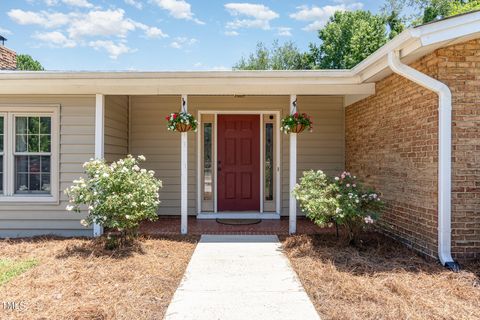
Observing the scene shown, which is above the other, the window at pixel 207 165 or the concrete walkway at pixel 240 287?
the window at pixel 207 165

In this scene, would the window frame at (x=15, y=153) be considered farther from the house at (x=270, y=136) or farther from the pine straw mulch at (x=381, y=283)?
the pine straw mulch at (x=381, y=283)

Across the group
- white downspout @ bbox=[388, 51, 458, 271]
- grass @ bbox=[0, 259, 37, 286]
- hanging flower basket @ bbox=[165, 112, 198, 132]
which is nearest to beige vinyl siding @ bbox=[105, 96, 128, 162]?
hanging flower basket @ bbox=[165, 112, 198, 132]

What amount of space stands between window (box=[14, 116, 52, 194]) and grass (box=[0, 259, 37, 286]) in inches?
62.7

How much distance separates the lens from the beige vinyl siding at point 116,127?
19.1 feet

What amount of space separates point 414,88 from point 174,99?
4.23 meters

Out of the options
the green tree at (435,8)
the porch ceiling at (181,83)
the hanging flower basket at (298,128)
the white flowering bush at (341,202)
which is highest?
the green tree at (435,8)

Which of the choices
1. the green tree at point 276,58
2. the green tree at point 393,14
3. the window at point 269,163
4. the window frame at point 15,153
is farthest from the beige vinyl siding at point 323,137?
the green tree at point 276,58

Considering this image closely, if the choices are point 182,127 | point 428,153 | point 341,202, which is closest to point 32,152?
point 182,127

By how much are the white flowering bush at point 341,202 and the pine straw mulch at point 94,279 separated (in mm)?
1671

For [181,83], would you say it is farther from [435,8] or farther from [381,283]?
[435,8]

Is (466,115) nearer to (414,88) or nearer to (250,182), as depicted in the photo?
(414,88)

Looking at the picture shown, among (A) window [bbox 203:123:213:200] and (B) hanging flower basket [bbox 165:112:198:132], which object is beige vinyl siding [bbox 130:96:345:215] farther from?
(B) hanging flower basket [bbox 165:112:198:132]

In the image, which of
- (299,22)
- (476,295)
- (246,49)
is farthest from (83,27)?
(476,295)

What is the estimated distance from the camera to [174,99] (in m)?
7.02
